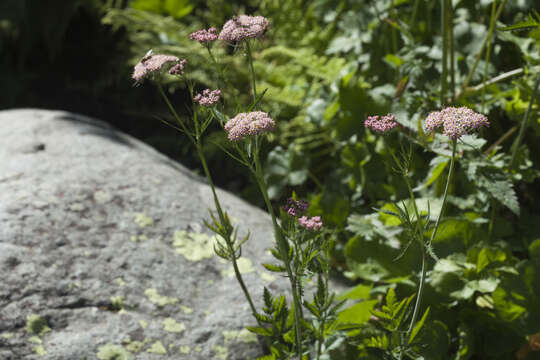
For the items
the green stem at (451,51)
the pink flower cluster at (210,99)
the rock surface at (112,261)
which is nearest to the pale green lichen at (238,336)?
the rock surface at (112,261)

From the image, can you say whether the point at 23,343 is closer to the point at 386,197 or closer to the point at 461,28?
the point at 386,197

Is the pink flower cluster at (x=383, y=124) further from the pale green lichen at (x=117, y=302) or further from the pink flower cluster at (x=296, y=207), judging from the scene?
the pale green lichen at (x=117, y=302)

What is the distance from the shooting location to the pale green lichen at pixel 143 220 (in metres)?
2.17

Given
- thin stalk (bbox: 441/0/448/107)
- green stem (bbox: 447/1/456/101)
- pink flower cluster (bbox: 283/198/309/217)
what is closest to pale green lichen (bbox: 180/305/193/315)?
pink flower cluster (bbox: 283/198/309/217)

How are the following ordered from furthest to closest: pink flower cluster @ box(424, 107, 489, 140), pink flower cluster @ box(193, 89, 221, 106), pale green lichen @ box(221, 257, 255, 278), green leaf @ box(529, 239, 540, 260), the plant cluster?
1. pale green lichen @ box(221, 257, 255, 278)
2. green leaf @ box(529, 239, 540, 260)
3. the plant cluster
4. pink flower cluster @ box(193, 89, 221, 106)
5. pink flower cluster @ box(424, 107, 489, 140)

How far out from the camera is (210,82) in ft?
11.8

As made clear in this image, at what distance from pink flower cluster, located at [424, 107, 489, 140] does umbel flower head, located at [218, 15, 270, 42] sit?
1.49ft

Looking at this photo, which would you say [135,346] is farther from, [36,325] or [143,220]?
[143,220]

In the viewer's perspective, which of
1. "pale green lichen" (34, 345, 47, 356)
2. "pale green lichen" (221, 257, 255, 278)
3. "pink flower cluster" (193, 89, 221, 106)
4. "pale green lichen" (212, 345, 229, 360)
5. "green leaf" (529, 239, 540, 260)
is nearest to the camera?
"pink flower cluster" (193, 89, 221, 106)

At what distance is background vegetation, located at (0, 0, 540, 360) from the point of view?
5.98 feet

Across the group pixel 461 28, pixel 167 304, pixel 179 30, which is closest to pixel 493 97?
pixel 461 28

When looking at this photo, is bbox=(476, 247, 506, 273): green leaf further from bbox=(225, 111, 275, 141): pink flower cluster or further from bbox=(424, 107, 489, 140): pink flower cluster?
bbox=(225, 111, 275, 141): pink flower cluster

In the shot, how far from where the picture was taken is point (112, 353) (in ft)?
5.55

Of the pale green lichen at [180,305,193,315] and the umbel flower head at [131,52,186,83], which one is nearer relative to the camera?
the umbel flower head at [131,52,186,83]
